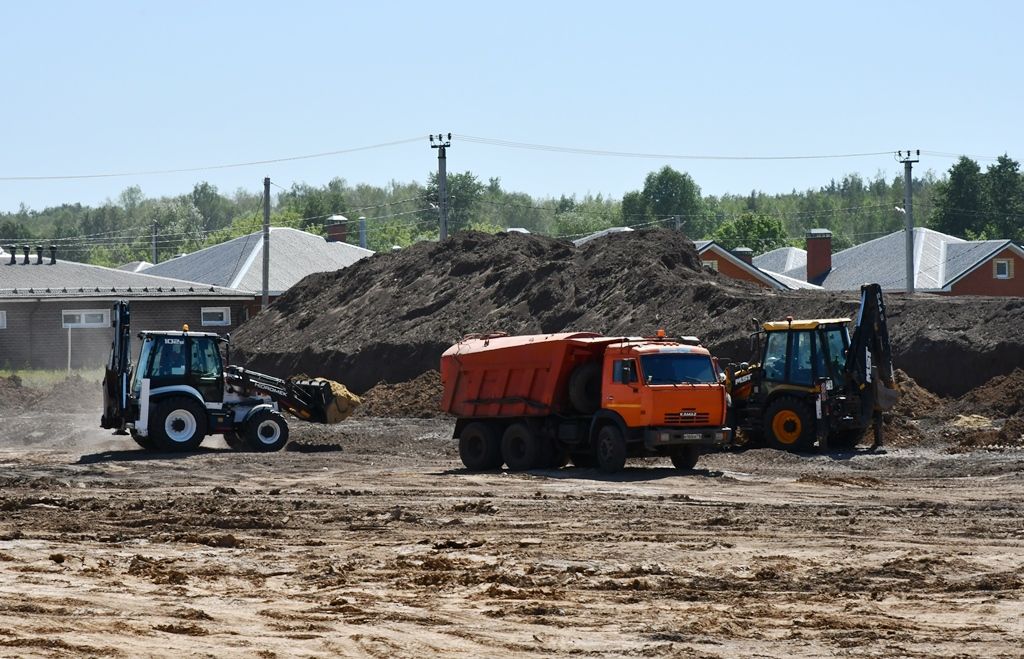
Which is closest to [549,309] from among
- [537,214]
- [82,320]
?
[82,320]

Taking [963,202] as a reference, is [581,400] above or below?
below

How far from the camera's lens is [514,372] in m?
25.4

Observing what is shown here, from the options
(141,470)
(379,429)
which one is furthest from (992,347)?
(141,470)

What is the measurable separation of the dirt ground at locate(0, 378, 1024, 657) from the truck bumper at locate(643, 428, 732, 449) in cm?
64

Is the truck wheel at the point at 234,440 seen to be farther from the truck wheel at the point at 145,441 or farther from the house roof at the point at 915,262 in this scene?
the house roof at the point at 915,262

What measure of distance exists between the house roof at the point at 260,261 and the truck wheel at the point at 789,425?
127ft

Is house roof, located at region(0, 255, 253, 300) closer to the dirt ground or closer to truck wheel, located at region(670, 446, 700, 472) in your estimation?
the dirt ground

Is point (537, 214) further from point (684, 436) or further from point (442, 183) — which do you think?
point (684, 436)

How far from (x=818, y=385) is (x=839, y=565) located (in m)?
13.1

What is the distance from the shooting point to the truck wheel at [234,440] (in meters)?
30.1

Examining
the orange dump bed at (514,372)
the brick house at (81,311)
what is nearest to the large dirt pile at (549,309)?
the brick house at (81,311)

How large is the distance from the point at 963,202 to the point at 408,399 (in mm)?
74966

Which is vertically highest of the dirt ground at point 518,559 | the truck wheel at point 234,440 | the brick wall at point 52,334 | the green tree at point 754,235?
the green tree at point 754,235

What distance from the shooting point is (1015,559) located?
14617 millimetres
